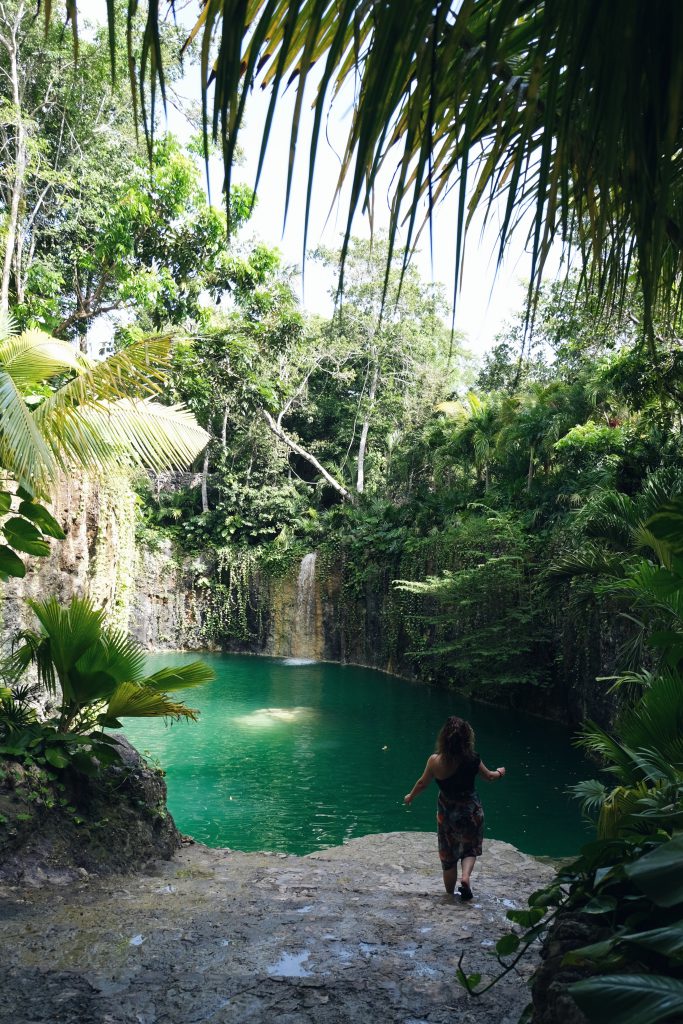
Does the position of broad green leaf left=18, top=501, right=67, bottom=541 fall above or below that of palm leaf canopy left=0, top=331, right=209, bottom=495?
below

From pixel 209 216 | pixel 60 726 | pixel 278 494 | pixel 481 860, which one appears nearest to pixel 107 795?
pixel 60 726

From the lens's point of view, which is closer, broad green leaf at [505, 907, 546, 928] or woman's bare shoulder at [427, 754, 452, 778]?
broad green leaf at [505, 907, 546, 928]

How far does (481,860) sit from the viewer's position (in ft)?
19.6

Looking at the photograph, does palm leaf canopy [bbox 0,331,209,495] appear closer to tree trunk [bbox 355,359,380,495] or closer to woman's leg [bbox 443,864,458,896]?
woman's leg [bbox 443,864,458,896]

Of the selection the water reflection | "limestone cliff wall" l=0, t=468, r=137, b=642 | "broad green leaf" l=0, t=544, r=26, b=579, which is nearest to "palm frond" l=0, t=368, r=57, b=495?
"broad green leaf" l=0, t=544, r=26, b=579

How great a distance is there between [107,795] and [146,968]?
209 centimetres

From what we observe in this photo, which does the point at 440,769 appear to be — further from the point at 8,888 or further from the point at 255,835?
the point at 255,835

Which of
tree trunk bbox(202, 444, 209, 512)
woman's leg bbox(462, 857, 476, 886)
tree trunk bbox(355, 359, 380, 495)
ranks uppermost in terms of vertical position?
tree trunk bbox(355, 359, 380, 495)

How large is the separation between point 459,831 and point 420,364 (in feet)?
66.9

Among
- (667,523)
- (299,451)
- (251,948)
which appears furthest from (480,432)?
(667,523)

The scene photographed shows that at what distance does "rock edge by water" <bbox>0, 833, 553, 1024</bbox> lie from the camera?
2652mm

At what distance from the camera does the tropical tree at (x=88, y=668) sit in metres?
4.83

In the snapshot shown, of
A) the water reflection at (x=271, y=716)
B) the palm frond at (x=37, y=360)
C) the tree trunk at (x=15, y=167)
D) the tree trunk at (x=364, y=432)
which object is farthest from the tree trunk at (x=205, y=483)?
the palm frond at (x=37, y=360)

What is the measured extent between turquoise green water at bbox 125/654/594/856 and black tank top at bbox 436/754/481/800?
11.7 ft
